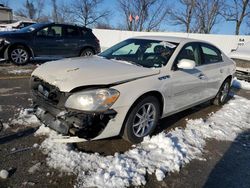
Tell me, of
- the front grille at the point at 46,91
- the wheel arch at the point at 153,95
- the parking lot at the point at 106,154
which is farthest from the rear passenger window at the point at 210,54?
the front grille at the point at 46,91

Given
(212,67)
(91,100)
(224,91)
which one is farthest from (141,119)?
(224,91)

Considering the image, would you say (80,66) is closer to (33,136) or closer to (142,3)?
(33,136)

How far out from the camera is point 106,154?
3588 mm

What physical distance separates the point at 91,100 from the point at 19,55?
7.38 metres

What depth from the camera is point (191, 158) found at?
12.1ft

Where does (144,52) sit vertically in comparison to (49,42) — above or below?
below

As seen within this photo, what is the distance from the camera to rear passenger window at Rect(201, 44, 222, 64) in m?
5.33

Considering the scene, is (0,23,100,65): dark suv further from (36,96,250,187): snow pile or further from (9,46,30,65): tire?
(36,96,250,187): snow pile

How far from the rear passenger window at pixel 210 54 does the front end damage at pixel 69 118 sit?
2.82 meters

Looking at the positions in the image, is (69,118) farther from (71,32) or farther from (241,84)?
(71,32)

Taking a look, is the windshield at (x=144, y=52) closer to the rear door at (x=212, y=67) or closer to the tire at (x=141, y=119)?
the tire at (x=141, y=119)

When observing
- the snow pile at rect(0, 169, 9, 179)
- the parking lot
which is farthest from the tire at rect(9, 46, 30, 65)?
the snow pile at rect(0, 169, 9, 179)

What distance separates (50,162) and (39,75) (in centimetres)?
125

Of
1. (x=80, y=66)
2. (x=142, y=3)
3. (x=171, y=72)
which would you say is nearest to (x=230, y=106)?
(x=171, y=72)
